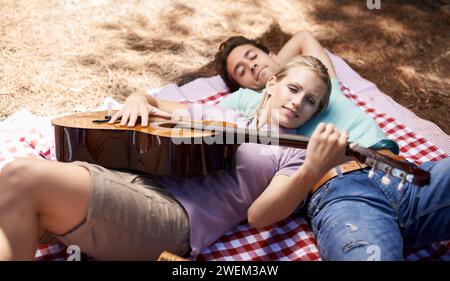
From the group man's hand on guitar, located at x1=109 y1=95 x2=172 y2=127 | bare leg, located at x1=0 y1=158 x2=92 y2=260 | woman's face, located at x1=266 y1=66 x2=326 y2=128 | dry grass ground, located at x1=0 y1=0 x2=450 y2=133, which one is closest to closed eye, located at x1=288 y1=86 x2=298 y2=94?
woman's face, located at x1=266 y1=66 x2=326 y2=128

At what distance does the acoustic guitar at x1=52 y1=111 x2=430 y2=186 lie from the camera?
2.13m

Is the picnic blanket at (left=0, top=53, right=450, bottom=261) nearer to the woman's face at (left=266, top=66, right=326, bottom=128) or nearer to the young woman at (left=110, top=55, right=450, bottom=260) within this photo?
the young woman at (left=110, top=55, right=450, bottom=260)

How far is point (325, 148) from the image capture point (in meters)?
1.94

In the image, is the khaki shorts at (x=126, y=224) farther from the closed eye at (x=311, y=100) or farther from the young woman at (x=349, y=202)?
the closed eye at (x=311, y=100)

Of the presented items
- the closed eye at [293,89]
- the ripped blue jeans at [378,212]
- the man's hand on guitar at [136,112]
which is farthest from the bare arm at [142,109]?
the ripped blue jeans at [378,212]

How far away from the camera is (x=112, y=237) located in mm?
1994

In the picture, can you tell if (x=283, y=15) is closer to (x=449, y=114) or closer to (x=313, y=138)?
(x=449, y=114)

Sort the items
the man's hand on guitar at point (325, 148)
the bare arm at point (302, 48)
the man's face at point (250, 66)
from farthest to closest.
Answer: the bare arm at point (302, 48) < the man's face at point (250, 66) < the man's hand on guitar at point (325, 148)

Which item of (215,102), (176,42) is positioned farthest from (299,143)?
(176,42)

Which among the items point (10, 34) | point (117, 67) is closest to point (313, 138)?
point (117, 67)

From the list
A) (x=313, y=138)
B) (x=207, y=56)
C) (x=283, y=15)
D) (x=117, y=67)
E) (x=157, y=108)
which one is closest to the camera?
(x=313, y=138)

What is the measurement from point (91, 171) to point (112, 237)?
27 centimetres

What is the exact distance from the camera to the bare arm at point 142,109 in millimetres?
2336

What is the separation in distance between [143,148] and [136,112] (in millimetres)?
243
